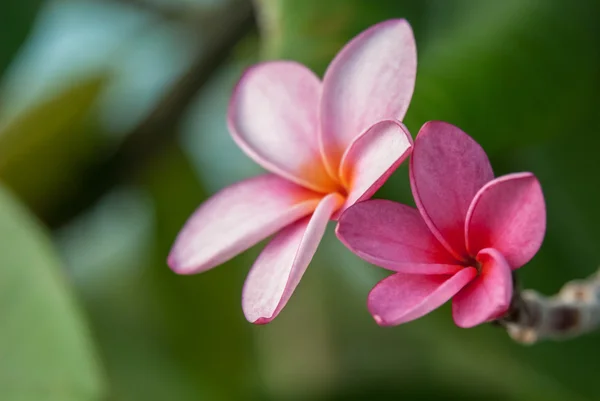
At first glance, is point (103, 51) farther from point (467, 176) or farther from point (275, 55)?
point (467, 176)

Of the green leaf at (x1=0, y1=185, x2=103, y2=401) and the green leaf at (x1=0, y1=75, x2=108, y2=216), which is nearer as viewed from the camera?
the green leaf at (x1=0, y1=185, x2=103, y2=401)

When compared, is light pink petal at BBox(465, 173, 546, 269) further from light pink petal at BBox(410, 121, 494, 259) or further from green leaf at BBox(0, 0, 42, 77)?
green leaf at BBox(0, 0, 42, 77)

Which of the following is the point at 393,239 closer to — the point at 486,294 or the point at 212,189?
the point at 486,294

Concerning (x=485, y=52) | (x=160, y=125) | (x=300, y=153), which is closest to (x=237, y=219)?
(x=300, y=153)

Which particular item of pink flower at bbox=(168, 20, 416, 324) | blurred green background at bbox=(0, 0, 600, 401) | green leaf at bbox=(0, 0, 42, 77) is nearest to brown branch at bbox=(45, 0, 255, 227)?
blurred green background at bbox=(0, 0, 600, 401)

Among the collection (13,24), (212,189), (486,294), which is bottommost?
(212,189)

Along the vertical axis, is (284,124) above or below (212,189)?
above

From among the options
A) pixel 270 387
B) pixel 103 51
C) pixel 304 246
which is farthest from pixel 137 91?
pixel 304 246
